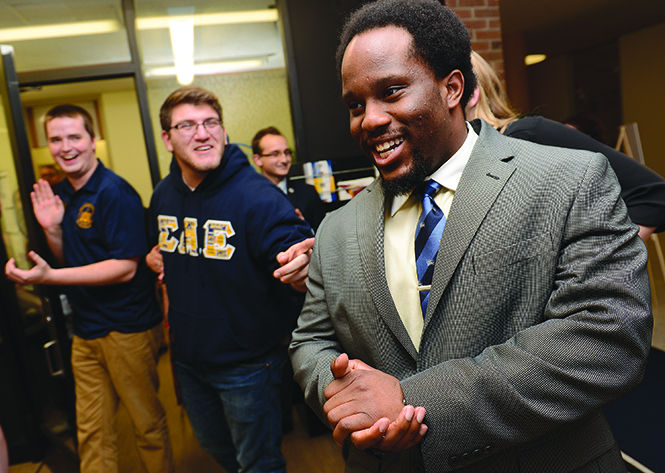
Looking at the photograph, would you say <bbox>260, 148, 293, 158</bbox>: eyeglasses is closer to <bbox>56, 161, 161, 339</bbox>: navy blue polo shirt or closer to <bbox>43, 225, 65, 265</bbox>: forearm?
<bbox>56, 161, 161, 339</bbox>: navy blue polo shirt

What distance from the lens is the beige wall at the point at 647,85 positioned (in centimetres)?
752

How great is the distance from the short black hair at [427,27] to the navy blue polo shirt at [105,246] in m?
1.63

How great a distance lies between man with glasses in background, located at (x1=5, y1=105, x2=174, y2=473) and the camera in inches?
88.1

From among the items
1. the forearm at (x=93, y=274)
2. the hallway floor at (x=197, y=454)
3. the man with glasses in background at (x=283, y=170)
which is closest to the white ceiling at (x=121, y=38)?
the man with glasses in background at (x=283, y=170)

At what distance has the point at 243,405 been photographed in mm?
1832

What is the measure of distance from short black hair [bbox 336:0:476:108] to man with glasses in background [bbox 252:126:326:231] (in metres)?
2.05

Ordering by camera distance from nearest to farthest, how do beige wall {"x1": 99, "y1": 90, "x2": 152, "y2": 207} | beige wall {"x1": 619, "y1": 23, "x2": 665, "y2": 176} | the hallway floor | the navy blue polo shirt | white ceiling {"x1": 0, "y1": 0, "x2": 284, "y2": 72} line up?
the navy blue polo shirt, the hallway floor, white ceiling {"x1": 0, "y1": 0, "x2": 284, "y2": 72}, beige wall {"x1": 619, "y1": 23, "x2": 665, "y2": 176}, beige wall {"x1": 99, "y1": 90, "x2": 152, "y2": 207}

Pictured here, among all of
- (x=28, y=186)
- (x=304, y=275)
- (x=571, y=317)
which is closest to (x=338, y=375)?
(x=571, y=317)

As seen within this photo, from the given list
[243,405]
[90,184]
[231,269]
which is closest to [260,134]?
[90,184]

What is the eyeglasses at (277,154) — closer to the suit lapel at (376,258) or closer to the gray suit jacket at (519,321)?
the suit lapel at (376,258)

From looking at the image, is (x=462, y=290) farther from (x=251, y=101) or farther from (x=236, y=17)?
(x=236, y=17)

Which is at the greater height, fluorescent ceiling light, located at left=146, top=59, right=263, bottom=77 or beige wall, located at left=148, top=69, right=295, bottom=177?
fluorescent ceiling light, located at left=146, top=59, right=263, bottom=77

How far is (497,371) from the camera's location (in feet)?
2.59

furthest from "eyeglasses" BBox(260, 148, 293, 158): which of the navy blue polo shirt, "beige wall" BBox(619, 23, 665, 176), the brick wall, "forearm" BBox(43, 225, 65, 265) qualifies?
"beige wall" BBox(619, 23, 665, 176)
